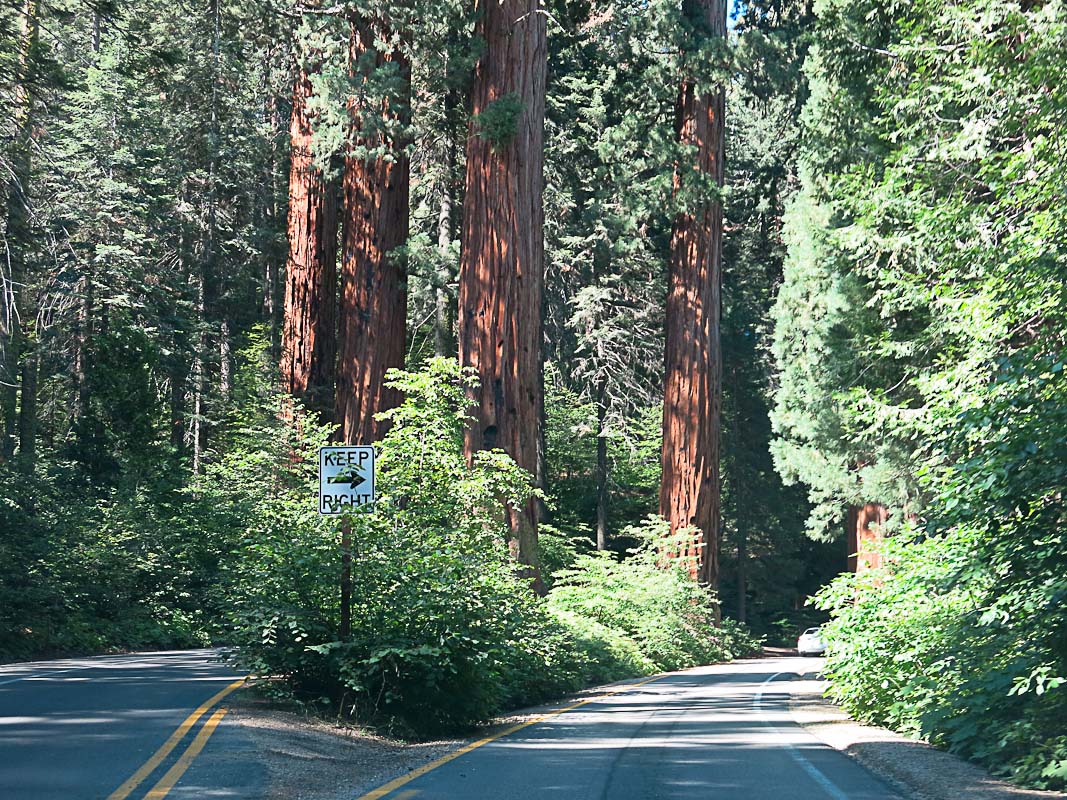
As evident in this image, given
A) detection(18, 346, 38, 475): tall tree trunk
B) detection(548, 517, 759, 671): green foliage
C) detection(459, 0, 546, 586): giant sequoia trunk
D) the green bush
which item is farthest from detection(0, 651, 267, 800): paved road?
detection(18, 346, 38, 475): tall tree trunk

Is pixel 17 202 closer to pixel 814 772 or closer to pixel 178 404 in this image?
pixel 814 772

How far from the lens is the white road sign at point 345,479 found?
12.8 meters

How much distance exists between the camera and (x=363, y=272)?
2412 centimetres

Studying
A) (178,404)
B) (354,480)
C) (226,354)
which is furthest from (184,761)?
(226,354)

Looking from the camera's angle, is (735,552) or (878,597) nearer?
(878,597)

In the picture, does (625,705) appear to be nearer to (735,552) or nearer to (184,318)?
(184,318)

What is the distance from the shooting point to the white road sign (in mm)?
12789

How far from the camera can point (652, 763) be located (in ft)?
35.9

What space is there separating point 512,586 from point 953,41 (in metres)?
10.3

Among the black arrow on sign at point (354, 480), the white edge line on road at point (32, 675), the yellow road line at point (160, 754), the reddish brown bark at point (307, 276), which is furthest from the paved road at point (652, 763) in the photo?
the reddish brown bark at point (307, 276)

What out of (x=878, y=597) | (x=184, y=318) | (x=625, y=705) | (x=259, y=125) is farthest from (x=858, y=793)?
(x=259, y=125)

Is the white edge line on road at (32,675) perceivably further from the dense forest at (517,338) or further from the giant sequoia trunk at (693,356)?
the giant sequoia trunk at (693,356)

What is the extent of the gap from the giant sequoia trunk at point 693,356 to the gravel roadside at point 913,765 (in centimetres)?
1357

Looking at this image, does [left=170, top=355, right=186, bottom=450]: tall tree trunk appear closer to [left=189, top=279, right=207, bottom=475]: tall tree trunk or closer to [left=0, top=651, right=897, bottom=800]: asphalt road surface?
[left=189, top=279, right=207, bottom=475]: tall tree trunk
